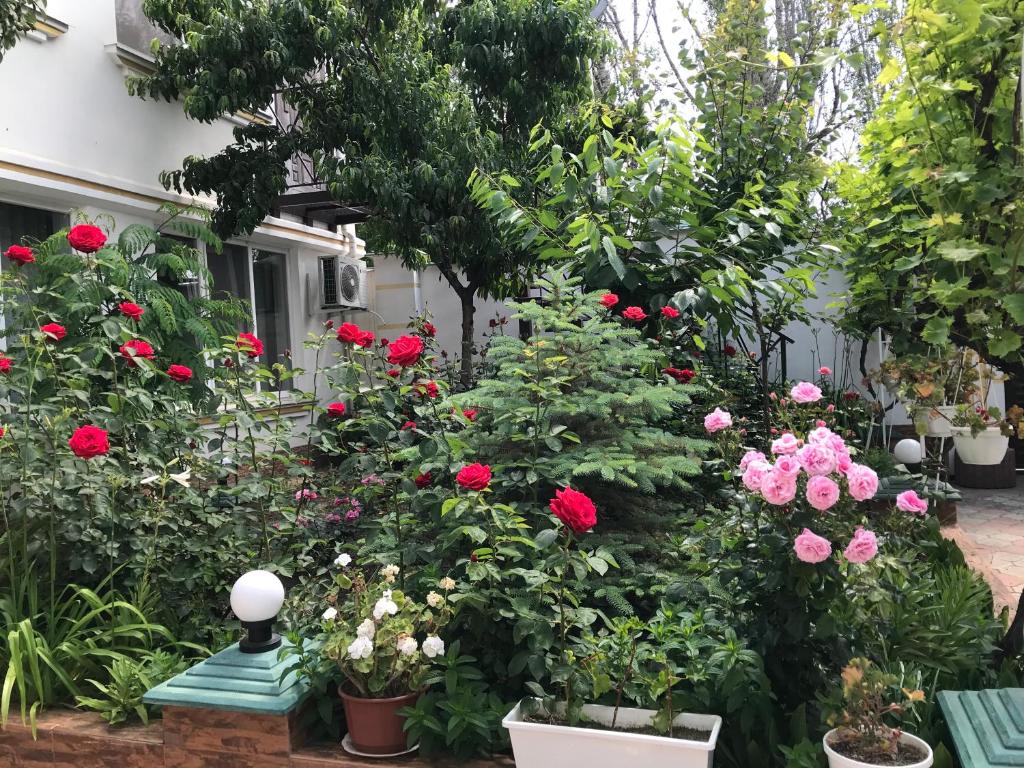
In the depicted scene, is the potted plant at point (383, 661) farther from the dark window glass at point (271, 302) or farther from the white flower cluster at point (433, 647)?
the dark window glass at point (271, 302)

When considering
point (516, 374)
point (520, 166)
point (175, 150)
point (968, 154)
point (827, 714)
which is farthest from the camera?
point (520, 166)

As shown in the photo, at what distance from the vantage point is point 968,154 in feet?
8.34

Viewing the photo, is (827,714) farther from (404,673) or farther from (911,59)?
(911,59)

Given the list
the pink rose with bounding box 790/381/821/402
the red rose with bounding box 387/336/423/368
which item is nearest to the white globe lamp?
the pink rose with bounding box 790/381/821/402

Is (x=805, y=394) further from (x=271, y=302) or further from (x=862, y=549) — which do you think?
(x=271, y=302)

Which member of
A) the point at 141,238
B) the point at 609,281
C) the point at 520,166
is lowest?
the point at 609,281

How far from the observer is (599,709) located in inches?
94.1

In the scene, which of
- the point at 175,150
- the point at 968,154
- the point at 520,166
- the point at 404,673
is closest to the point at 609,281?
the point at 968,154

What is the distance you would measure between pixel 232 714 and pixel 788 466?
196 cm

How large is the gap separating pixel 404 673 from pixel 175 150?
19.2 ft

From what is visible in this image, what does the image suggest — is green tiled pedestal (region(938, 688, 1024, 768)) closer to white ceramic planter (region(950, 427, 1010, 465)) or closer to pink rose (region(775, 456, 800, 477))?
pink rose (region(775, 456, 800, 477))

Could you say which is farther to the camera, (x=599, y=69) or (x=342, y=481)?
(x=599, y=69)

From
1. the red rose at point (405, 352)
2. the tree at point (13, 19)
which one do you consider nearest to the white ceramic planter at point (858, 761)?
the red rose at point (405, 352)

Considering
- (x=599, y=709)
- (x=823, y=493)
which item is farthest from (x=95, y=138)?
(x=823, y=493)
